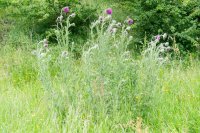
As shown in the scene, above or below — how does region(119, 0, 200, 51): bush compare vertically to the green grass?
above

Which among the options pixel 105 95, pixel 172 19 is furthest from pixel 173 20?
pixel 105 95

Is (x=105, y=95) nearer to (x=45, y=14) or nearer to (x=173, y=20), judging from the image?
(x=45, y=14)

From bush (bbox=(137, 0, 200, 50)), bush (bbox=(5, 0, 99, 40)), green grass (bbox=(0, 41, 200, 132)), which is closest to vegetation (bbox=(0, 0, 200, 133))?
green grass (bbox=(0, 41, 200, 132))

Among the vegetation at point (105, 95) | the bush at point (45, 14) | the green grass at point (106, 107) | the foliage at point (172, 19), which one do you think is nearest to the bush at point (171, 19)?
the foliage at point (172, 19)

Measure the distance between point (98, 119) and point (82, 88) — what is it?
0.44 meters

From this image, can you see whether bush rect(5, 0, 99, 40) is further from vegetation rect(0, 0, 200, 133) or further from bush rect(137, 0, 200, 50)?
vegetation rect(0, 0, 200, 133)

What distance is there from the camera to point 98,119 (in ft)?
10.3

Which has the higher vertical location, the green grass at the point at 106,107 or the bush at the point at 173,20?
the bush at the point at 173,20

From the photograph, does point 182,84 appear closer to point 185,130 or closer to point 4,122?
point 185,130

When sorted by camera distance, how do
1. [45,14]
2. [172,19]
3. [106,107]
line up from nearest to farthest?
[106,107] → [45,14] → [172,19]

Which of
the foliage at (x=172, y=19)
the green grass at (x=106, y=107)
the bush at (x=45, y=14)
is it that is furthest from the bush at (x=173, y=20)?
the green grass at (x=106, y=107)

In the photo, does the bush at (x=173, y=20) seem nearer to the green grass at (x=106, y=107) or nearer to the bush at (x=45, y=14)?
the bush at (x=45, y=14)

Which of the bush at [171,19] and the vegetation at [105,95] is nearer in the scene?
the vegetation at [105,95]

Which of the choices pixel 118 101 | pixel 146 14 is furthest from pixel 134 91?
pixel 146 14
